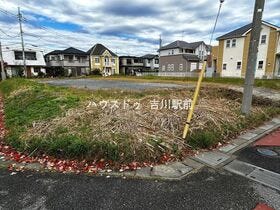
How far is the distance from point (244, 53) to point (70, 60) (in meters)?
31.1

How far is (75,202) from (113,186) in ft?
1.63

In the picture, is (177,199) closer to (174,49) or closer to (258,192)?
(258,192)

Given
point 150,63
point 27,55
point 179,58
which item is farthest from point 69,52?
point 150,63

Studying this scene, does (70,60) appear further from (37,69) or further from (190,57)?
(190,57)

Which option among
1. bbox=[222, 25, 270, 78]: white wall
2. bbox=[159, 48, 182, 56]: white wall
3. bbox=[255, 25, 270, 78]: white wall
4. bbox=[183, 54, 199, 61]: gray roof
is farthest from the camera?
bbox=[159, 48, 182, 56]: white wall

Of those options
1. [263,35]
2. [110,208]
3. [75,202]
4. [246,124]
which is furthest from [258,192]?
[263,35]

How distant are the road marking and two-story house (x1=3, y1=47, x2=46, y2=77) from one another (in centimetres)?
3254

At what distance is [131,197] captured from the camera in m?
2.29

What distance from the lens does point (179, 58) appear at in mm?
35000

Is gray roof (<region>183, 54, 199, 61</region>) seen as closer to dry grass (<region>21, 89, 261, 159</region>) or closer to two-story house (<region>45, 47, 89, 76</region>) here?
two-story house (<region>45, 47, 89, 76</region>)

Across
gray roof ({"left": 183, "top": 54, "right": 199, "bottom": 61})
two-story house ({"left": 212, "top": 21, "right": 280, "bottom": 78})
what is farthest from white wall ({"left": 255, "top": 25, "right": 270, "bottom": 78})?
gray roof ({"left": 183, "top": 54, "right": 199, "bottom": 61})

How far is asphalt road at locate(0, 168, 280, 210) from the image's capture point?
217 centimetres

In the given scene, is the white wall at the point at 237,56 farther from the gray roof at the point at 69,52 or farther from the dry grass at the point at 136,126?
the gray roof at the point at 69,52

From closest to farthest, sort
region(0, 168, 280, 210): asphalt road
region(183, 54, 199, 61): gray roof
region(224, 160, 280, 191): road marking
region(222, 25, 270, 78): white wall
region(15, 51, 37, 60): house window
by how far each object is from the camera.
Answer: region(0, 168, 280, 210): asphalt road, region(224, 160, 280, 191): road marking, region(222, 25, 270, 78): white wall, region(15, 51, 37, 60): house window, region(183, 54, 199, 61): gray roof
